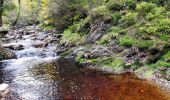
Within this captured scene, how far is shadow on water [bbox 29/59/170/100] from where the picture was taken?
771 inches

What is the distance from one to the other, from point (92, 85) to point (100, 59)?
22.7ft

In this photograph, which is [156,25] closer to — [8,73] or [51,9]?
[8,73]

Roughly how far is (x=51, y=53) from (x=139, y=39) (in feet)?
34.4

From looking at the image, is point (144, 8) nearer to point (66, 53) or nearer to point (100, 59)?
point (100, 59)

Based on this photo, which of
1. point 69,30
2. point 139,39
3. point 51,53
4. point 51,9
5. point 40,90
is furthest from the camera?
point 51,9

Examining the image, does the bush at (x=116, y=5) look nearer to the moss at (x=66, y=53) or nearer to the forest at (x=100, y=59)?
the forest at (x=100, y=59)

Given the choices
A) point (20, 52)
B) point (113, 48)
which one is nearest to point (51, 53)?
point (20, 52)

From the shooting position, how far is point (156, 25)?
98.2 ft

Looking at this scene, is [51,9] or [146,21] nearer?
[146,21]

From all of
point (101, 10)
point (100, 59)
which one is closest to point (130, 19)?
point (101, 10)

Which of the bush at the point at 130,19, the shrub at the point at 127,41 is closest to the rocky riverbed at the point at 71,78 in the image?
the shrub at the point at 127,41

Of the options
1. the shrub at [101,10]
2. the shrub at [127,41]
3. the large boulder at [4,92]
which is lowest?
the shrub at [127,41]

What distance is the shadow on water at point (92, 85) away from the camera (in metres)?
19.6

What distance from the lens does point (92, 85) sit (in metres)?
22.2
